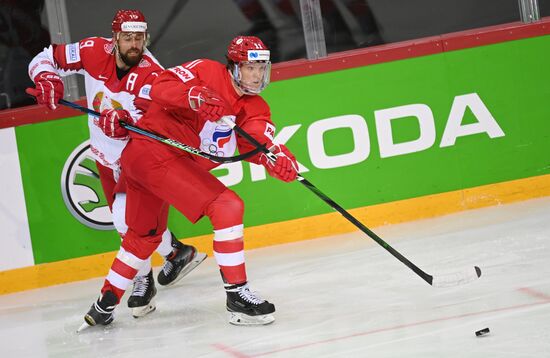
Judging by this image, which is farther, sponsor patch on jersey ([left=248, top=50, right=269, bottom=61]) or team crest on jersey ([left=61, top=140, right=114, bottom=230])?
team crest on jersey ([left=61, top=140, right=114, bottom=230])

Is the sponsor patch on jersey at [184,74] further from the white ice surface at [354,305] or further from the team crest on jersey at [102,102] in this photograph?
the white ice surface at [354,305]

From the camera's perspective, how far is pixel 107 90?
430cm

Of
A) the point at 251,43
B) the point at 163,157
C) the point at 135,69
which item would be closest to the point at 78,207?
the point at 135,69

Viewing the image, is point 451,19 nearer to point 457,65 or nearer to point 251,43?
point 457,65

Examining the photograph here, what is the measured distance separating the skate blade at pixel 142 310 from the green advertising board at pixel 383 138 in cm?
104

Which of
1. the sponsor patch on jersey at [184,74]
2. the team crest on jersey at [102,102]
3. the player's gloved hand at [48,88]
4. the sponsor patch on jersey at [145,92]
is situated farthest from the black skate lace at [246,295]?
the player's gloved hand at [48,88]

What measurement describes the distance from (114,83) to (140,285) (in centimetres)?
90

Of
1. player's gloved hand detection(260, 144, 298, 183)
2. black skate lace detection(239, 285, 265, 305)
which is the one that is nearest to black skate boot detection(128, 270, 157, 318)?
black skate lace detection(239, 285, 265, 305)

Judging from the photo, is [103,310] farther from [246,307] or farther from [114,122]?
[114,122]

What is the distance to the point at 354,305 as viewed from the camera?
12.3ft

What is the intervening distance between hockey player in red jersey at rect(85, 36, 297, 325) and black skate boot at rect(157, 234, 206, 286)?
71 cm

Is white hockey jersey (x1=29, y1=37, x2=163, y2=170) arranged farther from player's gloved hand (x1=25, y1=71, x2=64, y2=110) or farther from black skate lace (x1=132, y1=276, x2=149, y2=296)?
black skate lace (x1=132, y1=276, x2=149, y2=296)

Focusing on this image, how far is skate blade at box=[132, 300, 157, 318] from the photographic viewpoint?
405 cm

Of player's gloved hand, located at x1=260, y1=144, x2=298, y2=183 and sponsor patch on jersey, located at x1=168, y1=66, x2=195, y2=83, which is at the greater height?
sponsor patch on jersey, located at x1=168, y1=66, x2=195, y2=83
